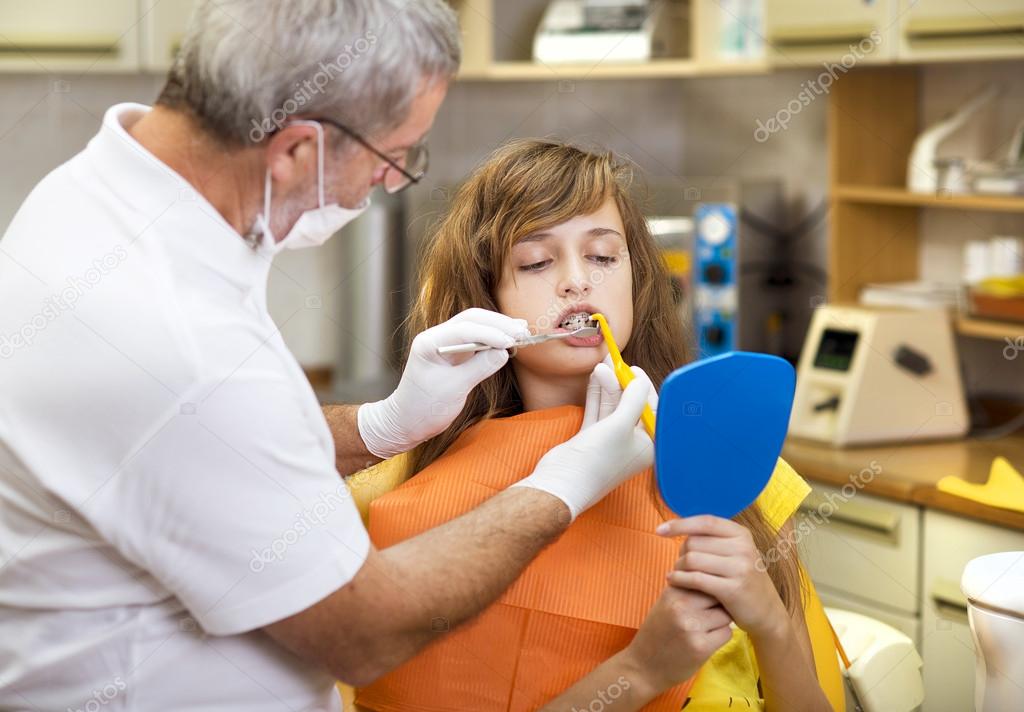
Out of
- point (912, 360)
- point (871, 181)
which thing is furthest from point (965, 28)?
point (912, 360)

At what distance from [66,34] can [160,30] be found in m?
0.24

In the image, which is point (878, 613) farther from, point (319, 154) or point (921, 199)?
point (319, 154)

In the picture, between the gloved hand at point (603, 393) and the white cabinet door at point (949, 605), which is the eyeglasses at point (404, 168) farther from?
the white cabinet door at point (949, 605)

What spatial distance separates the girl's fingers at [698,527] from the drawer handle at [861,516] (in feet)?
4.41

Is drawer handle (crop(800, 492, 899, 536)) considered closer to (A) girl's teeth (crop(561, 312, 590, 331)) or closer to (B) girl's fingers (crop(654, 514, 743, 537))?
(A) girl's teeth (crop(561, 312, 590, 331))

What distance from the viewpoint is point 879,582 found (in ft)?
8.55

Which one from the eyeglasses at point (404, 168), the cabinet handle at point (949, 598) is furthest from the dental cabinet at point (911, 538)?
the eyeglasses at point (404, 168)

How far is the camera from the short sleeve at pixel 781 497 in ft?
5.26

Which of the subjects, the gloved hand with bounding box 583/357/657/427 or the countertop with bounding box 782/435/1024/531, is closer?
the gloved hand with bounding box 583/357/657/427

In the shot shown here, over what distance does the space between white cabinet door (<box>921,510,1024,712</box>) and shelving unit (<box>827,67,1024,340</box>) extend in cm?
77

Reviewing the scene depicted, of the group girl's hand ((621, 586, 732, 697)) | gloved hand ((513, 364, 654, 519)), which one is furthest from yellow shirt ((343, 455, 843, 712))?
gloved hand ((513, 364, 654, 519))

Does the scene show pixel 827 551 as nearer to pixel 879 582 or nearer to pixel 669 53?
pixel 879 582

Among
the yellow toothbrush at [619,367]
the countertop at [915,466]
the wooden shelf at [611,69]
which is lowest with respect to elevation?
the countertop at [915,466]

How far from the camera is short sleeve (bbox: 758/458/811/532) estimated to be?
1.60 metres
